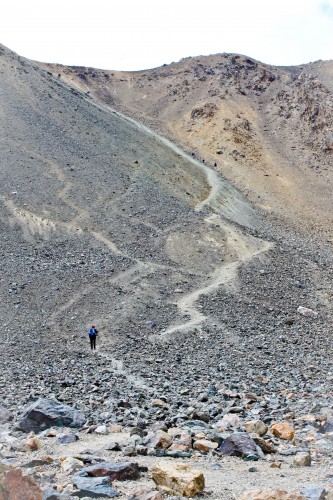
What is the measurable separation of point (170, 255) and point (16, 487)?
28717 millimetres

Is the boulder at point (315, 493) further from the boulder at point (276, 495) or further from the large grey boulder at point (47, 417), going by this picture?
the large grey boulder at point (47, 417)

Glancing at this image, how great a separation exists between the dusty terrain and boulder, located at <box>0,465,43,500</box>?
271 centimetres

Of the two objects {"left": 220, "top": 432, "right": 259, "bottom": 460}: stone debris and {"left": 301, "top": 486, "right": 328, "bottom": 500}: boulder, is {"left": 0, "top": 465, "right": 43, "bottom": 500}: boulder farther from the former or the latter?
{"left": 220, "top": 432, "right": 259, "bottom": 460}: stone debris

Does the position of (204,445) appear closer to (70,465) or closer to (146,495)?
(70,465)

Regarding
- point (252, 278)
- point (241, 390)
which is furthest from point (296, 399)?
point (252, 278)

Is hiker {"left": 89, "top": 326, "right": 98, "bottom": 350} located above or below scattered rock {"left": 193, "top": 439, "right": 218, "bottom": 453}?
below

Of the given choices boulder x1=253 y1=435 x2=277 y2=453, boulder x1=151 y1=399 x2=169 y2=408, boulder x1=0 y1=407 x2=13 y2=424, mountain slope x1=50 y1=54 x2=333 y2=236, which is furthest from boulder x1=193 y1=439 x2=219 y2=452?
mountain slope x1=50 y1=54 x2=333 y2=236

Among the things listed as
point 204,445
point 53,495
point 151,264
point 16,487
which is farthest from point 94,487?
point 151,264

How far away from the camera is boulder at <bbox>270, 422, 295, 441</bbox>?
1233cm

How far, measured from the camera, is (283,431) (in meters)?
12.5

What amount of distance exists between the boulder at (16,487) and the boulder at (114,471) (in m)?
1.66

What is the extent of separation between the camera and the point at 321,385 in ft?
60.7

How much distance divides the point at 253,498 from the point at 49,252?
2755cm

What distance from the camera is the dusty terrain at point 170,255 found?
18.5 meters
